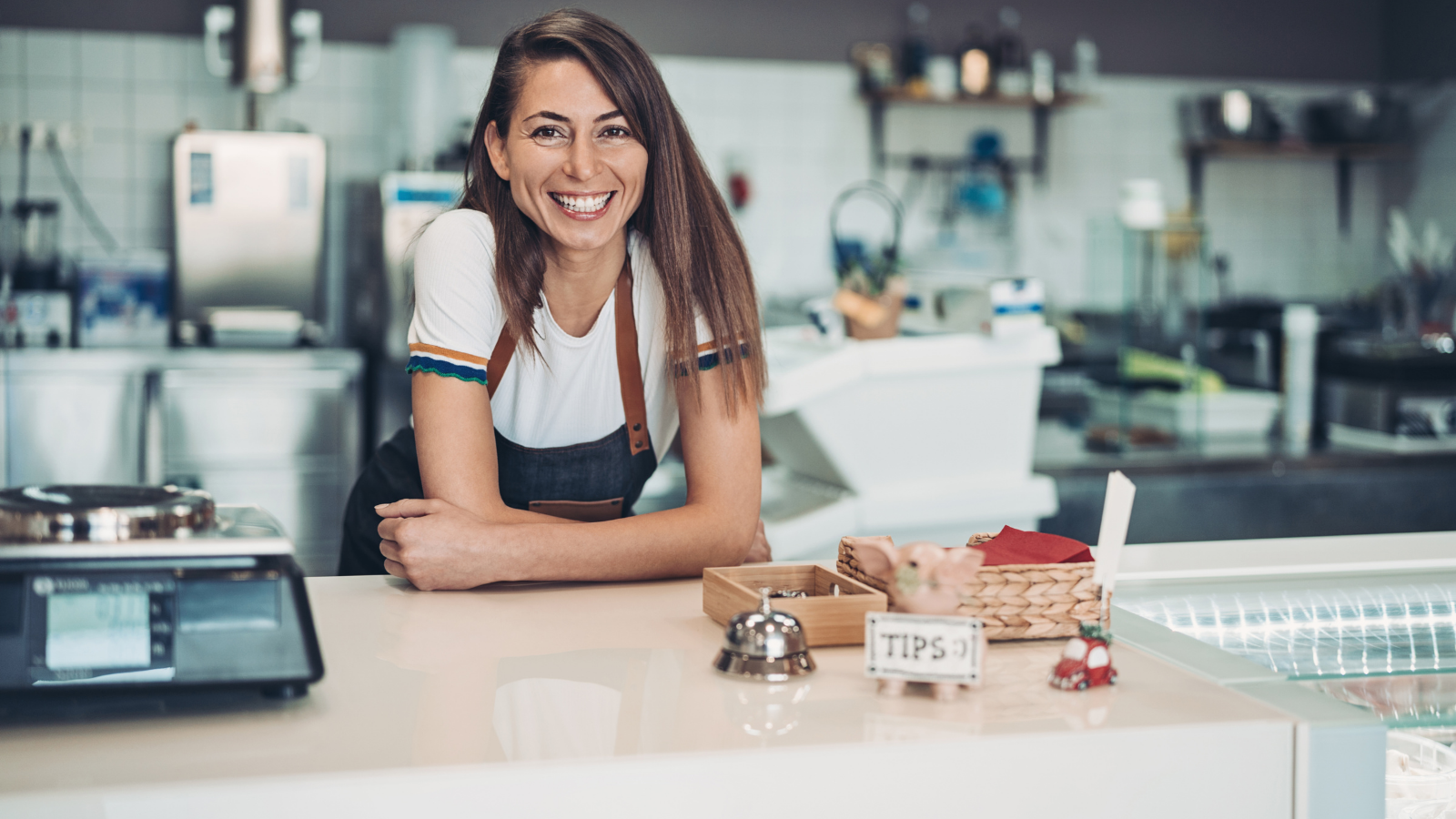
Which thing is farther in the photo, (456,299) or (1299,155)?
(1299,155)

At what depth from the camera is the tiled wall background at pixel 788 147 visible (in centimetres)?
461

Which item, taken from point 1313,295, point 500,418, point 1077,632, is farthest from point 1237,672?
point 1313,295

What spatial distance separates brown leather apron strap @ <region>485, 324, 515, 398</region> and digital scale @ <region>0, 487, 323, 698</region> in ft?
2.19

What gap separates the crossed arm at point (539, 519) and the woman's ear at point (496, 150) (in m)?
0.27

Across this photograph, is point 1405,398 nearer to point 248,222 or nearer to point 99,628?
point 248,222

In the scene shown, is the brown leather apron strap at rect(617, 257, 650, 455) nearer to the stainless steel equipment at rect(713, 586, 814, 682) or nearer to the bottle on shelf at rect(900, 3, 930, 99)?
the stainless steel equipment at rect(713, 586, 814, 682)

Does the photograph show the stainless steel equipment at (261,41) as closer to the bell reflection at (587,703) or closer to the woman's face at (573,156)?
the woman's face at (573,156)

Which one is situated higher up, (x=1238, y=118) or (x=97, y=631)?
(x=1238, y=118)

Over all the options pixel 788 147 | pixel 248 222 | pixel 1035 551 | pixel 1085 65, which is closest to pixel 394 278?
pixel 248 222

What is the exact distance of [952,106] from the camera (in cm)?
559

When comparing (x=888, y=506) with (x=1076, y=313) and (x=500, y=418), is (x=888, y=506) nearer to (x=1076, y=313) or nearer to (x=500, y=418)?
(x=500, y=418)

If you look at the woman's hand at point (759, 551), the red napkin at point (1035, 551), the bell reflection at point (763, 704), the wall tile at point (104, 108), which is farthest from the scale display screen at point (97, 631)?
the wall tile at point (104, 108)

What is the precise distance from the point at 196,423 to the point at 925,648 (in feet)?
11.9

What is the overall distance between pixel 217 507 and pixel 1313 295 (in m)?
6.07
